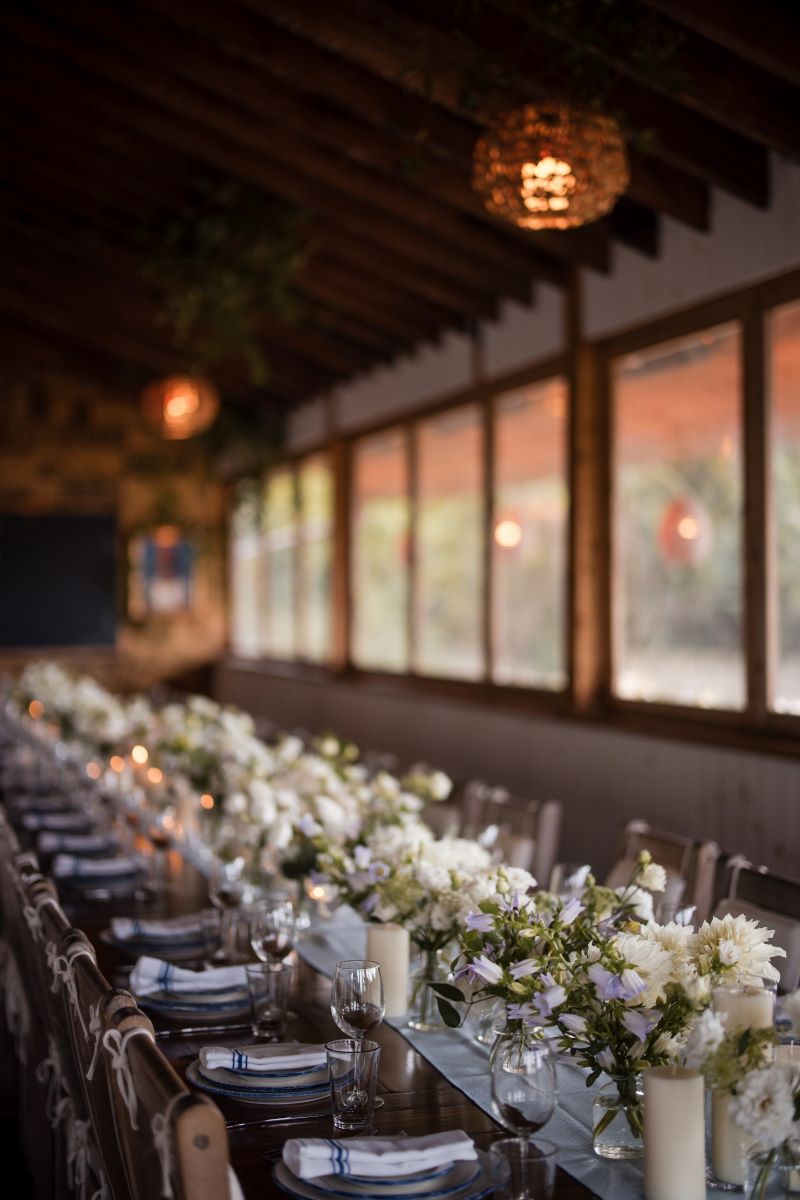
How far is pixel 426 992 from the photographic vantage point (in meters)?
2.54

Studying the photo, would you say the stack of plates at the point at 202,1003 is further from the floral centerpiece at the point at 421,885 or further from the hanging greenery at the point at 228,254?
the hanging greenery at the point at 228,254

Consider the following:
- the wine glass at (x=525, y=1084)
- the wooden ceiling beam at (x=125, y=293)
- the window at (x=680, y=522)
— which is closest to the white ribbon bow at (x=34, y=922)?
the wine glass at (x=525, y=1084)

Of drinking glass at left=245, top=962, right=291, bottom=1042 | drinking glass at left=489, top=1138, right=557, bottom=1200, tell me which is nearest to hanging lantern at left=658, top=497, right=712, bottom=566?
drinking glass at left=245, top=962, right=291, bottom=1042

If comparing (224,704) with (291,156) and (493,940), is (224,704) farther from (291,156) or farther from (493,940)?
(493,940)

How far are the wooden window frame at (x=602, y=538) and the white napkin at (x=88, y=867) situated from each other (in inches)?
95.2

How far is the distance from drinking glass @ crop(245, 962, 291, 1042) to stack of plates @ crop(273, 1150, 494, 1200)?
625mm

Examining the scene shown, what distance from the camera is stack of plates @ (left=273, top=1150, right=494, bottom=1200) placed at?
5.69 ft

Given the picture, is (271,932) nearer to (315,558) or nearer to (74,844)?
(74,844)

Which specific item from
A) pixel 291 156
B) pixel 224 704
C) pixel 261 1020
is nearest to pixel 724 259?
pixel 291 156

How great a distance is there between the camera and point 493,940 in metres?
2.03

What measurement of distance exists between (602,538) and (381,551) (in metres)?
3.32

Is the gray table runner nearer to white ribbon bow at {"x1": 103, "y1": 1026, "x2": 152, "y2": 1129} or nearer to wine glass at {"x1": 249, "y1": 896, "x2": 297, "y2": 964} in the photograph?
wine glass at {"x1": 249, "y1": 896, "x2": 297, "y2": 964}

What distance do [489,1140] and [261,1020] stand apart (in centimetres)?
63

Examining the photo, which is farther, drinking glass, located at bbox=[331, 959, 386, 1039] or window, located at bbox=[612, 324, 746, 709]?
window, located at bbox=[612, 324, 746, 709]
